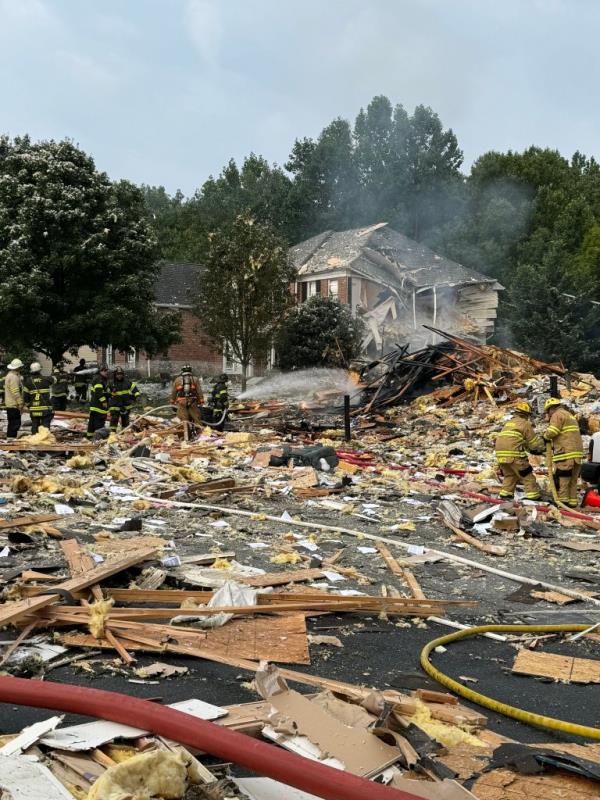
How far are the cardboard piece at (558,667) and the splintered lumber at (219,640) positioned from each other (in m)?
1.38

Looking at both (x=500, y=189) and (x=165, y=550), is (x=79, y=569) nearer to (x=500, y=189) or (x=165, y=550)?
(x=165, y=550)

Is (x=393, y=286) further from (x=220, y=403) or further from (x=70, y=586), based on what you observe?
(x=70, y=586)

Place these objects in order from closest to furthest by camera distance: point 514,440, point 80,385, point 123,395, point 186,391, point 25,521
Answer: point 25,521
point 514,440
point 123,395
point 186,391
point 80,385

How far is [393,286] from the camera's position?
37.4 metres

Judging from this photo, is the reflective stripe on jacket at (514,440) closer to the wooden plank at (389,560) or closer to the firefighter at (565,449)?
the firefighter at (565,449)

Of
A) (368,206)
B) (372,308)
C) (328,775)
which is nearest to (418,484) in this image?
(328,775)

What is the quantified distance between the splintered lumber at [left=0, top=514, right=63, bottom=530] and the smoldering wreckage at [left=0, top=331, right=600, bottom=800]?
25 mm

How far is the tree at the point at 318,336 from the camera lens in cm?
3209

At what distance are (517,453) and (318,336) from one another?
71.5 ft

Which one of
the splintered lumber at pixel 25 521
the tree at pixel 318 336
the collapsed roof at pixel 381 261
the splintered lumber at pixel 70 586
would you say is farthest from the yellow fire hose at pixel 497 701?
the collapsed roof at pixel 381 261

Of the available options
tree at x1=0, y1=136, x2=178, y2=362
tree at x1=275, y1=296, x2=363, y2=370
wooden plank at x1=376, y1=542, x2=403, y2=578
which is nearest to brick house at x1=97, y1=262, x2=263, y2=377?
tree at x1=275, y1=296, x2=363, y2=370

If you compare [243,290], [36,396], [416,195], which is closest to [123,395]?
[36,396]

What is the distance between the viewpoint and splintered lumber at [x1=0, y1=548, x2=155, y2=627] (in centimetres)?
471

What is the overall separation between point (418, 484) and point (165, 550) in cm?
597
